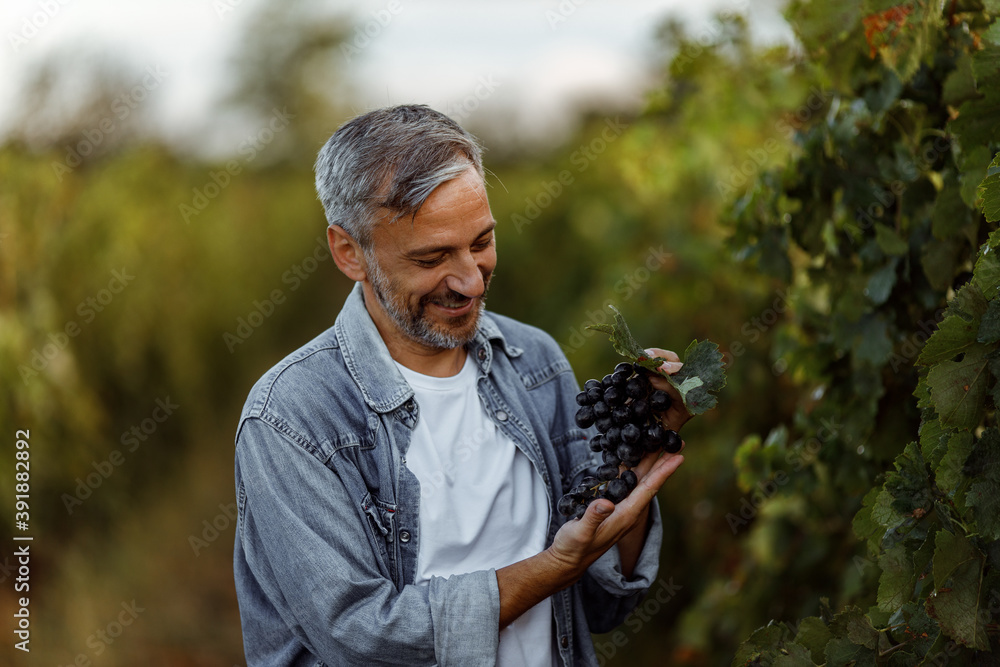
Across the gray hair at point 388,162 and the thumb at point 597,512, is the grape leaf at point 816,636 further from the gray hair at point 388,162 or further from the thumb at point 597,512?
the gray hair at point 388,162

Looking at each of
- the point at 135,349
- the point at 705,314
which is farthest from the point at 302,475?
the point at 135,349

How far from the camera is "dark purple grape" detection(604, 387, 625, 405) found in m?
1.86

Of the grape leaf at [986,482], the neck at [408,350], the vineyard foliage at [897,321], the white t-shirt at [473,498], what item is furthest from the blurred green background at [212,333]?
the grape leaf at [986,482]

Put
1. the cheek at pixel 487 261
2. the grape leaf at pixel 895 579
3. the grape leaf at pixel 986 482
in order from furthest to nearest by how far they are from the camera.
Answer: the cheek at pixel 487 261 < the grape leaf at pixel 895 579 < the grape leaf at pixel 986 482

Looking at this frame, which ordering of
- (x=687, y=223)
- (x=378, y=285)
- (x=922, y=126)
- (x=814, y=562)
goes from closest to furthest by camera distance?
(x=378, y=285)
(x=922, y=126)
(x=814, y=562)
(x=687, y=223)

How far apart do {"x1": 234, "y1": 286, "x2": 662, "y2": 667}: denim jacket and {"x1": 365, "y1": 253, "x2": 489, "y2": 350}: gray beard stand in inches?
3.2

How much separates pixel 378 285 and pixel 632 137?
323 cm

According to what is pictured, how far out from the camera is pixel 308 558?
180 cm

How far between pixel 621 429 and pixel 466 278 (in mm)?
484

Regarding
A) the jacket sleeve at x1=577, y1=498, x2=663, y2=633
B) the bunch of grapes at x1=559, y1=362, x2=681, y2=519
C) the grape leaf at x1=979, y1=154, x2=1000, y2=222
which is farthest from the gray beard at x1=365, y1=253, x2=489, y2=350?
the grape leaf at x1=979, y1=154, x2=1000, y2=222

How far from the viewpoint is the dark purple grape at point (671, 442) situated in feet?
6.17

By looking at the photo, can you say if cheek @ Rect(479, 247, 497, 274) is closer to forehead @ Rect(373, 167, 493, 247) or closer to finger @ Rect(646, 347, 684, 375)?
forehead @ Rect(373, 167, 493, 247)

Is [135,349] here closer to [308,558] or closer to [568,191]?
[568,191]

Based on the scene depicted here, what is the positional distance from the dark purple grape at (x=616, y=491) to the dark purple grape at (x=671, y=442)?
0.12 meters
